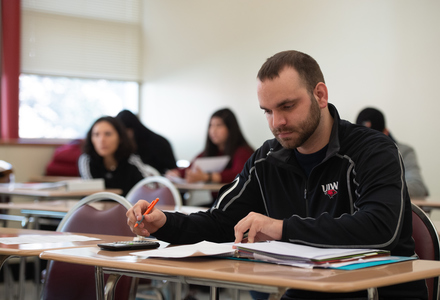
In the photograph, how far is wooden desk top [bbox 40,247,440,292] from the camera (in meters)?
0.92

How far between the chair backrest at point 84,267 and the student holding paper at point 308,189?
0.37 metres

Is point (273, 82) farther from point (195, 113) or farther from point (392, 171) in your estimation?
point (195, 113)

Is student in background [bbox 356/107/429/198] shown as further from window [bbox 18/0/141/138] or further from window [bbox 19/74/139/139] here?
window [bbox 18/0/141/138]

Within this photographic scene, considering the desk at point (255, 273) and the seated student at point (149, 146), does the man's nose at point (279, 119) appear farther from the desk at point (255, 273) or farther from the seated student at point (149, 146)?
the seated student at point (149, 146)

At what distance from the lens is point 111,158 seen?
4.28m

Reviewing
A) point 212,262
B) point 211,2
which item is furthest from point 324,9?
point 212,262

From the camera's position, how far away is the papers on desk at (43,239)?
155cm

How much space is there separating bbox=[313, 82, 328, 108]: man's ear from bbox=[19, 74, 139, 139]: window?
4.58m

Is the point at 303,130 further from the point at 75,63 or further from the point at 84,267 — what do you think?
the point at 75,63

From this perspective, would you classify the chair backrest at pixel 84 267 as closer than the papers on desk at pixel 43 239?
No

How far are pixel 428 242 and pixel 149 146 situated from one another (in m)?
4.11

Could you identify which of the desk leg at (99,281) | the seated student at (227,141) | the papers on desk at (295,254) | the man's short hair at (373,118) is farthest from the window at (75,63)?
the papers on desk at (295,254)

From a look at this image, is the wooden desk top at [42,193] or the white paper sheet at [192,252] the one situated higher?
the white paper sheet at [192,252]

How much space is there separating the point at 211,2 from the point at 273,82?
4439 mm
